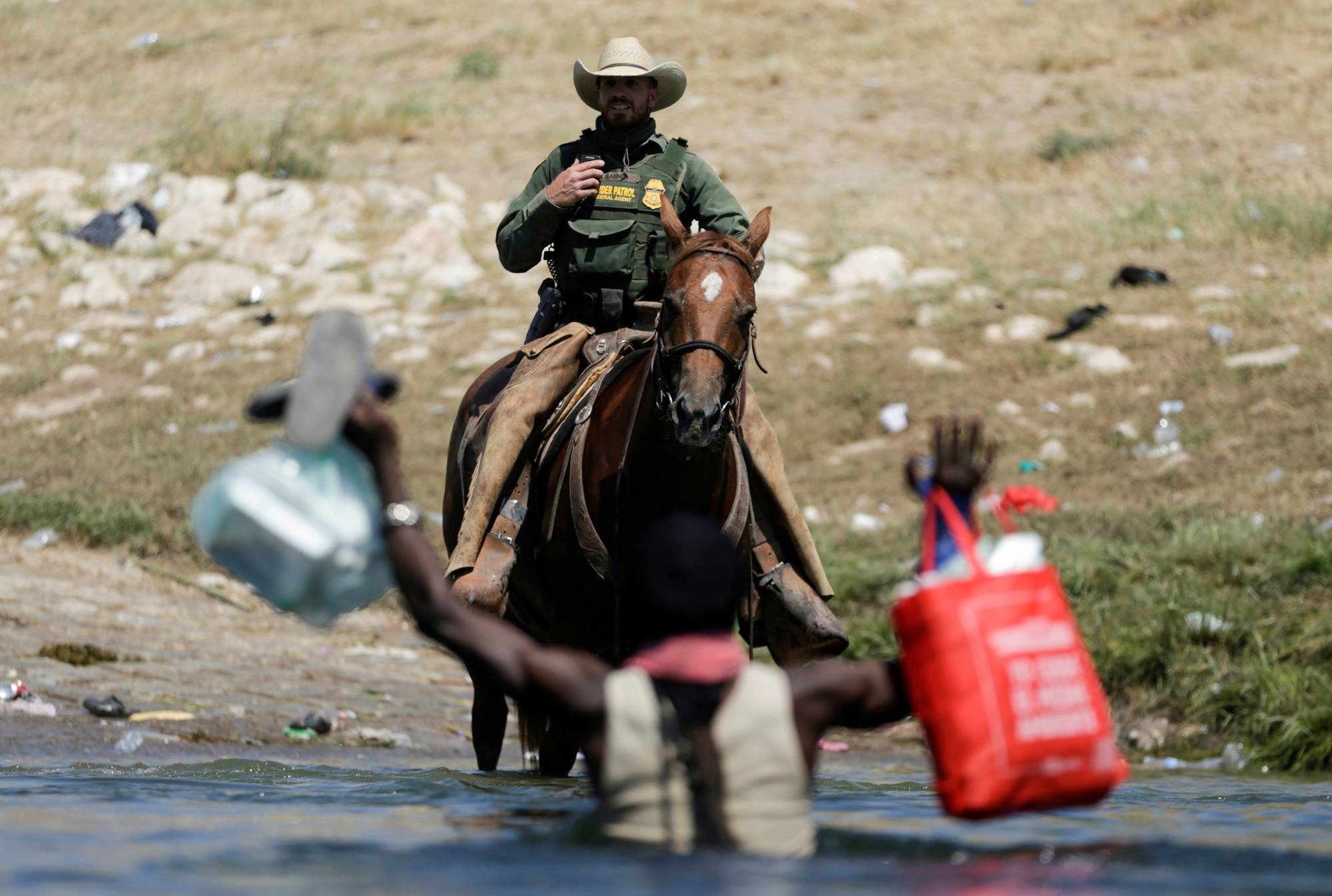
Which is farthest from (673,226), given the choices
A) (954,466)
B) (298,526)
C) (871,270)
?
(871,270)

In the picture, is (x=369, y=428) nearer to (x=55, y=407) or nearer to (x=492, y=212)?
(x=55, y=407)

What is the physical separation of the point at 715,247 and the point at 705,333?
0.49 m

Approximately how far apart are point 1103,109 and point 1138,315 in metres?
8.28

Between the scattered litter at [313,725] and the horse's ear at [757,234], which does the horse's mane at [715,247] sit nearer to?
the horse's ear at [757,234]

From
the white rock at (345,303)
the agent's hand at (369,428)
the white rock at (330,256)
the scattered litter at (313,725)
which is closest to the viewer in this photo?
the agent's hand at (369,428)

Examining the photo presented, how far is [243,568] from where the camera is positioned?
13.1 feet

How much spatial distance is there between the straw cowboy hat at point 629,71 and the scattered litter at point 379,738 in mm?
3213

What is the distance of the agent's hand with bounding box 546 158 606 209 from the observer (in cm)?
783

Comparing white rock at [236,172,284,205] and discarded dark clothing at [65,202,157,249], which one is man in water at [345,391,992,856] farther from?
white rock at [236,172,284,205]

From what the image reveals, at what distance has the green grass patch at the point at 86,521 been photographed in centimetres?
1284

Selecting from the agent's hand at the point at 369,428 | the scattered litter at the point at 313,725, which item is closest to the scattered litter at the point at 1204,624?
the scattered litter at the point at 313,725

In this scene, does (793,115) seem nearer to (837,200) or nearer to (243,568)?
(837,200)

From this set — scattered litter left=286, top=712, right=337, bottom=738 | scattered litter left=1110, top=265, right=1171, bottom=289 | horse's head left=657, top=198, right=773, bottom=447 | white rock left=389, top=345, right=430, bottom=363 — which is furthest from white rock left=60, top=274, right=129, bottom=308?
horse's head left=657, top=198, right=773, bottom=447

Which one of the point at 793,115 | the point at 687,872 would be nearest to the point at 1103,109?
the point at 793,115
